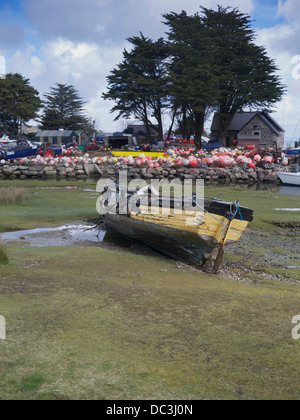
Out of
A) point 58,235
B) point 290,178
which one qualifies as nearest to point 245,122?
point 290,178

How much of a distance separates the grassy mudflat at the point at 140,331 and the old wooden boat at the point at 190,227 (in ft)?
2.61

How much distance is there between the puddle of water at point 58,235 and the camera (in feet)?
45.5

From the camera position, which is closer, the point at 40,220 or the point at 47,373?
the point at 47,373

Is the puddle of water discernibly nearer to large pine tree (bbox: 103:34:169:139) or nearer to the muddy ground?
the muddy ground

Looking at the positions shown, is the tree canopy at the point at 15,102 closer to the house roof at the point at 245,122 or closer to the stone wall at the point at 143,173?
the house roof at the point at 245,122

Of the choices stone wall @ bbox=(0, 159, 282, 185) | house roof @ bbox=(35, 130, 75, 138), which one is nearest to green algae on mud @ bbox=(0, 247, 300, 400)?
stone wall @ bbox=(0, 159, 282, 185)

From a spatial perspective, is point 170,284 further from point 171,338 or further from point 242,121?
point 242,121

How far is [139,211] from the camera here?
13391 millimetres

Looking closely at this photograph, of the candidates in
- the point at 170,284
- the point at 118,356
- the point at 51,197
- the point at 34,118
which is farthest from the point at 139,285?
the point at 34,118

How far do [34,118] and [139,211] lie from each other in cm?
8027

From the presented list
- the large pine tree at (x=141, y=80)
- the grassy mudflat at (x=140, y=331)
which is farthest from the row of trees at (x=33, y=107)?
the grassy mudflat at (x=140, y=331)

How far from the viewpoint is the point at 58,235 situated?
15070mm

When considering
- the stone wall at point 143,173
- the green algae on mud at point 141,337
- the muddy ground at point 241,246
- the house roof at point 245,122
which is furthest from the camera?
the house roof at point 245,122

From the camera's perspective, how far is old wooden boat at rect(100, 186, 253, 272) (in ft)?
37.6
